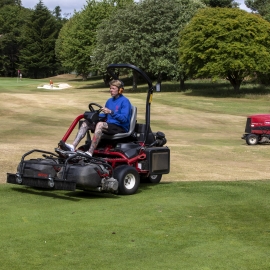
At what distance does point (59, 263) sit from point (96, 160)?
14.5ft

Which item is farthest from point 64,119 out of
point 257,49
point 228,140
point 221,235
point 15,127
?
point 221,235

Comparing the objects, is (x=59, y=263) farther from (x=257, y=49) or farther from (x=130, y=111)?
(x=257, y=49)

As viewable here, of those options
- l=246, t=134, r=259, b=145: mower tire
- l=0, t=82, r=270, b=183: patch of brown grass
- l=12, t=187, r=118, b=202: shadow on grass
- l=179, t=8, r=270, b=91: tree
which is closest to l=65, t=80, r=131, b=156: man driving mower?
l=12, t=187, r=118, b=202: shadow on grass

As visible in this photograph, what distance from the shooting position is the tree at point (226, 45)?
5581cm

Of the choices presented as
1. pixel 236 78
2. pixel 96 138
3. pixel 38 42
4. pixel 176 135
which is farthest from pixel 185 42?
pixel 38 42

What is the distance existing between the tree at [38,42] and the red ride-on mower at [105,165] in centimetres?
9924

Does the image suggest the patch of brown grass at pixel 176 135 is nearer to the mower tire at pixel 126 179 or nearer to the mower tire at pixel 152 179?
the mower tire at pixel 152 179

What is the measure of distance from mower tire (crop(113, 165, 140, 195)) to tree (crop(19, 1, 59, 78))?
3942 inches

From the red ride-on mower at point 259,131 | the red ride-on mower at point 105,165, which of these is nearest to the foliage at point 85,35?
the red ride-on mower at point 259,131

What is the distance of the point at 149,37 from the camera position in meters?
62.7

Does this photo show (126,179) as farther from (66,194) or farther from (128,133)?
(66,194)

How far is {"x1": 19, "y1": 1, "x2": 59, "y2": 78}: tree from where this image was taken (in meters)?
109

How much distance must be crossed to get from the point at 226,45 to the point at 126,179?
4765 centimetres

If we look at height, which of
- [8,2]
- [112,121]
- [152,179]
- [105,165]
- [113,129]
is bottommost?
[152,179]
